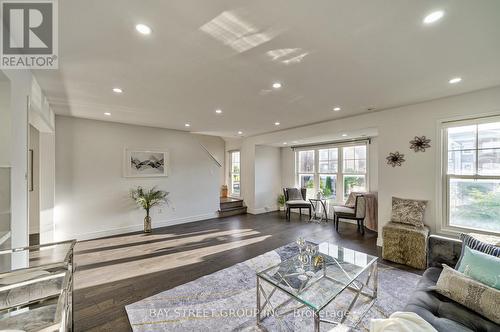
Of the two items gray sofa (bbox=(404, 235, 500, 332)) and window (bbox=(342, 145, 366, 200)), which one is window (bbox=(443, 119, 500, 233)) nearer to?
gray sofa (bbox=(404, 235, 500, 332))

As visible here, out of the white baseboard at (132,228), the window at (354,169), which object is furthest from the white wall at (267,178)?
the window at (354,169)

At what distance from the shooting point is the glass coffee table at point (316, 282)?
5.76 ft

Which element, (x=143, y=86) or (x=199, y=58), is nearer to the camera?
(x=199, y=58)

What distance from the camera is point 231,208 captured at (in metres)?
6.43

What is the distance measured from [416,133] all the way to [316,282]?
307cm

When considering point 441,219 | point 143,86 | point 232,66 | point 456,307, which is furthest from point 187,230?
point 441,219

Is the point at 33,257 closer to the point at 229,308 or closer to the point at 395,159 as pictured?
the point at 229,308

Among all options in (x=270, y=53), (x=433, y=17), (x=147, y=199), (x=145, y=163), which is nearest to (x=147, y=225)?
(x=147, y=199)

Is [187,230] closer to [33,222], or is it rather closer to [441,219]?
[33,222]

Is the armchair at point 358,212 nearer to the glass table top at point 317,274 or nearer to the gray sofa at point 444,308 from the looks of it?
the glass table top at point 317,274

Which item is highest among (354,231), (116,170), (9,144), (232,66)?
(232,66)

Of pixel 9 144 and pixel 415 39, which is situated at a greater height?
pixel 415 39

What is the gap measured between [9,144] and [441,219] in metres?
5.27

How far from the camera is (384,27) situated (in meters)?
1.56
